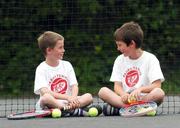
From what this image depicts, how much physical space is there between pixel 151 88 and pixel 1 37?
303 cm

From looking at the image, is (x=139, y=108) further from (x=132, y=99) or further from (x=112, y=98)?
(x=112, y=98)

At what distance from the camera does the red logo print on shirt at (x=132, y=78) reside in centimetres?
517

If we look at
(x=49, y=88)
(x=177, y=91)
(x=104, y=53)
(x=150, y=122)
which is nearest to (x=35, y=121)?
(x=49, y=88)

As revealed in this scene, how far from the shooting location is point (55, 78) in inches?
205

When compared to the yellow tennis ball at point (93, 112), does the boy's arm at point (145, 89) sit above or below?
above

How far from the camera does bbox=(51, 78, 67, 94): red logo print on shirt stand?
5223mm

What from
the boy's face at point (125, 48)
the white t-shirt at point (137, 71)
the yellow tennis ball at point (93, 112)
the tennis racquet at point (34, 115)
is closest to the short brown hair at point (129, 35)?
the boy's face at point (125, 48)

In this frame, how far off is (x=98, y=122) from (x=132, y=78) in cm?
71

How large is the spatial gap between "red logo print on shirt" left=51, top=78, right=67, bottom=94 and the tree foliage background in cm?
220

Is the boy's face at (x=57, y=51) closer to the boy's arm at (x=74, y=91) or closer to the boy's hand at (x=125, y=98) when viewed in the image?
the boy's arm at (x=74, y=91)

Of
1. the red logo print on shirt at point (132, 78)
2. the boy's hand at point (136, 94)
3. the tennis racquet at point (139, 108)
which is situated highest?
the red logo print on shirt at point (132, 78)

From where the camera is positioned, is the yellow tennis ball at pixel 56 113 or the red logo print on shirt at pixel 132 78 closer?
the yellow tennis ball at pixel 56 113

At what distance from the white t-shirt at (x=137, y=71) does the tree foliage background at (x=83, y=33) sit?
222 cm

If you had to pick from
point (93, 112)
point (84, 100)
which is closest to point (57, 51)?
point (84, 100)
